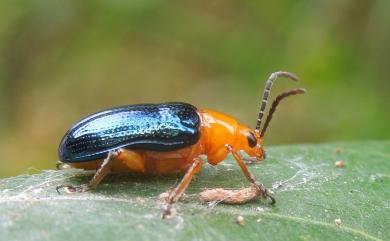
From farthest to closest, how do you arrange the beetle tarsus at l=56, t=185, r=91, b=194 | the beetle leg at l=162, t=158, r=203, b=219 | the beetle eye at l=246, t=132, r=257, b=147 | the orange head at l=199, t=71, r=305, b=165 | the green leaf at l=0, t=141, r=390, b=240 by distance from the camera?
1. the beetle eye at l=246, t=132, r=257, b=147
2. the orange head at l=199, t=71, r=305, b=165
3. the beetle tarsus at l=56, t=185, r=91, b=194
4. the beetle leg at l=162, t=158, r=203, b=219
5. the green leaf at l=0, t=141, r=390, b=240

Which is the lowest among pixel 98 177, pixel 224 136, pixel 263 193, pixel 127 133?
pixel 263 193

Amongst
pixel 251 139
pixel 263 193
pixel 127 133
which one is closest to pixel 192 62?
pixel 251 139

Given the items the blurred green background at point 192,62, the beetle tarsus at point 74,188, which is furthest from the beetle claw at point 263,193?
the blurred green background at point 192,62

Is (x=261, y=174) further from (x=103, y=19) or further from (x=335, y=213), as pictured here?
(x=103, y=19)

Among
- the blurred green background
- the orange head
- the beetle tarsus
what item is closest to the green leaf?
the beetle tarsus

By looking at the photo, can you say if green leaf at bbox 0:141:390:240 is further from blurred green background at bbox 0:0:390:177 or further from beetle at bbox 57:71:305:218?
blurred green background at bbox 0:0:390:177

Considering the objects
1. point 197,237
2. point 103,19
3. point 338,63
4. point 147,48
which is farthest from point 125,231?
point 147,48

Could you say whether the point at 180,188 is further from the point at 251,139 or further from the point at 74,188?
the point at 251,139
